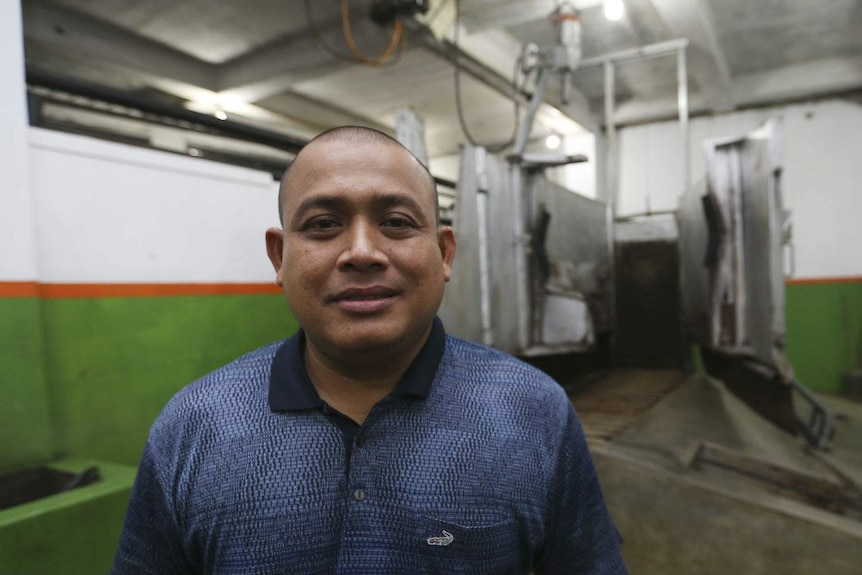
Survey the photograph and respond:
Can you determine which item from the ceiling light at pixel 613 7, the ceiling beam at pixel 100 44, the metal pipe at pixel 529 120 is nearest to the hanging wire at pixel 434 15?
the metal pipe at pixel 529 120

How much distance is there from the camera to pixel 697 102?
5.80m

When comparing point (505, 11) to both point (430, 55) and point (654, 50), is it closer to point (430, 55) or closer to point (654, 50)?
point (430, 55)

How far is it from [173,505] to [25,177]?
122 centimetres

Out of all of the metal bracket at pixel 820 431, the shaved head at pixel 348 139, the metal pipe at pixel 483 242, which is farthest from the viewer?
the metal bracket at pixel 820 431

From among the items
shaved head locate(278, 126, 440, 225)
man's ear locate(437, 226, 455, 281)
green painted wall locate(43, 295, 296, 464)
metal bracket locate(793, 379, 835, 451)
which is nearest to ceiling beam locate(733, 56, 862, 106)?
metal bracket locate(793, 379, 835, 451)

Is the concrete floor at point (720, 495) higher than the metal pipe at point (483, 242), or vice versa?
the metal pipe at point (483, 242)

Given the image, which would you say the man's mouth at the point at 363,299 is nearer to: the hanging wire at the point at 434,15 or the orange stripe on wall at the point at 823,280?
the hanging wire at the point at 434,15

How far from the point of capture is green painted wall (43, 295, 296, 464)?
1603 mm

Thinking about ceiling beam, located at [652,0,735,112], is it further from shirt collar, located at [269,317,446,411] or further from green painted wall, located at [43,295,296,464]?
shirt collar, located at [269,317,446,411]

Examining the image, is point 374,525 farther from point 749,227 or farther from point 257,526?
point 749,227

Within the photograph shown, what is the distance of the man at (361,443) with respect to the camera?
77 cm

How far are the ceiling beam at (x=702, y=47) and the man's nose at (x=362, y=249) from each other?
13.0 feet

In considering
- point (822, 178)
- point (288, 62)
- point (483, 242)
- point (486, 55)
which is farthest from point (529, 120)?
point (822, 178)

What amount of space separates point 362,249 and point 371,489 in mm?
357
